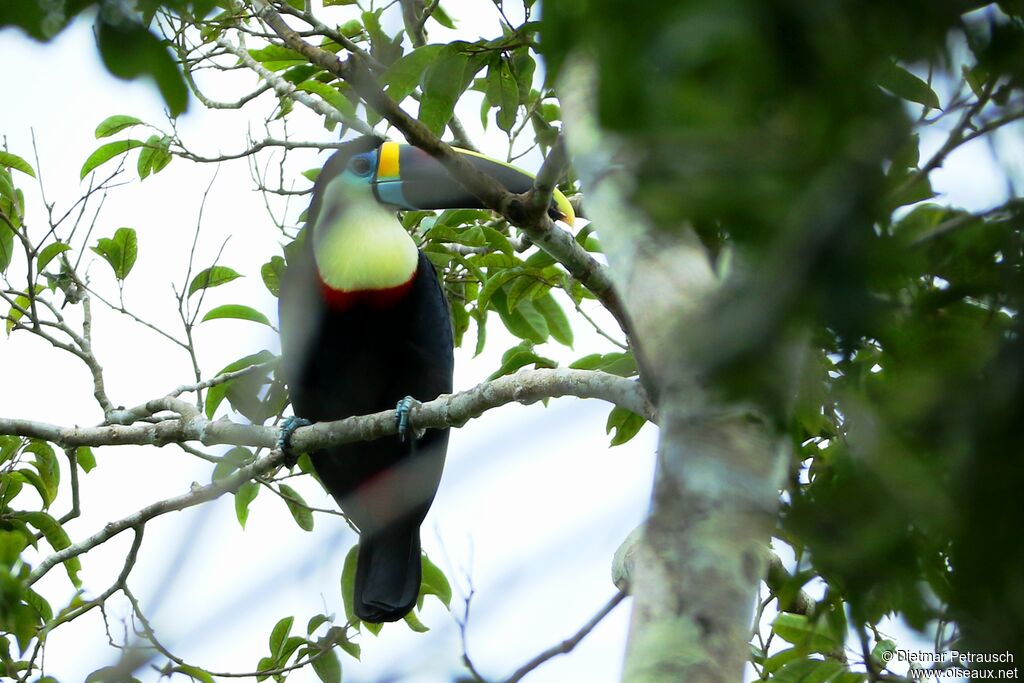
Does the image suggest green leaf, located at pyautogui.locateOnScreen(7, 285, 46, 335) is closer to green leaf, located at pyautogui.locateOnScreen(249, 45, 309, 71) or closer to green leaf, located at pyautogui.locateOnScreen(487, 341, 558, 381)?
green leaf, located at pyautogui.locateOnScreen(249, 45, 309, 71)

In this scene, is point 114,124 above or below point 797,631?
above

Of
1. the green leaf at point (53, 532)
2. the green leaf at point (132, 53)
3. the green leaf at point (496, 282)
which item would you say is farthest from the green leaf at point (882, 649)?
the green leaf at point (53, 532)

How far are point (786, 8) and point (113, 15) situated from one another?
0.72 metres

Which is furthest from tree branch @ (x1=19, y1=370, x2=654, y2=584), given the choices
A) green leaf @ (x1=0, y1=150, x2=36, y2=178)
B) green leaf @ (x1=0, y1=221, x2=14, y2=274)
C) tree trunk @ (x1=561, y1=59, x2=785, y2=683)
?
tree trunk @ (x1=561, y1=59, x2=785, y2=683)

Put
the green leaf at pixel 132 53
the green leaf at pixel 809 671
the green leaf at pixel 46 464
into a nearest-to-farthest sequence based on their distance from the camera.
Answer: the green leaf at pixel 132 53
the green leaf at pixel 809 671
the green leaf at pixel 46 464

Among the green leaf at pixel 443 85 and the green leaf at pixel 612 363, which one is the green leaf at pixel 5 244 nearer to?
the green leaf at pixel 443 85

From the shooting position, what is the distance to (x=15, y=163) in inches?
154

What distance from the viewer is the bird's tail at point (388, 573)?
3938 millimetres

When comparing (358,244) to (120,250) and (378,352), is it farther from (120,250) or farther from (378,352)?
(120,250)

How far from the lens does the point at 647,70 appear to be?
2.50ft


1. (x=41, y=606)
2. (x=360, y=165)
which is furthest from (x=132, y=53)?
(x=360, y=165)

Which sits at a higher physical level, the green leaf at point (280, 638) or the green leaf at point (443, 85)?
the green leaf at point (443, 85)

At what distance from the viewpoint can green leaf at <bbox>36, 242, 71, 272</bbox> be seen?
3.68 metres

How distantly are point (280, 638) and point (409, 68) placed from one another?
73.5 inches
